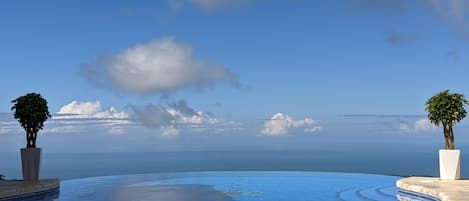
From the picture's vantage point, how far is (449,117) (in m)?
16.9

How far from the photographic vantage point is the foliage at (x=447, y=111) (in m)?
16.9

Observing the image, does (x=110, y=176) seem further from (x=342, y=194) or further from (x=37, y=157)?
(x=342, y=194)

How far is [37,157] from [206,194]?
19.5 ft

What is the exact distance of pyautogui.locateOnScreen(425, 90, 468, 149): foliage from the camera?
1686cm

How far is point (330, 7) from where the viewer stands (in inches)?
1091

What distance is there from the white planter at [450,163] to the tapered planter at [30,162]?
13.2m

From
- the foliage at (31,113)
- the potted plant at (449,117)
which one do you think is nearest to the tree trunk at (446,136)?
the potted plant at (449,117)

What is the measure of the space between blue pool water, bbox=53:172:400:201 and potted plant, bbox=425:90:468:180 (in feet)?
6.27

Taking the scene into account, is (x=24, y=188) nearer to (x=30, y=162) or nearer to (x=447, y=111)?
(x=30, y=162)

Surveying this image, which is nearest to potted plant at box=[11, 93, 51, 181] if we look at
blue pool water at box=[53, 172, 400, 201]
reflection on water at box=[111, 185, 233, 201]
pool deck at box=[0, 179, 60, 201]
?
pool deck at box=[0, 179, 60, 201]

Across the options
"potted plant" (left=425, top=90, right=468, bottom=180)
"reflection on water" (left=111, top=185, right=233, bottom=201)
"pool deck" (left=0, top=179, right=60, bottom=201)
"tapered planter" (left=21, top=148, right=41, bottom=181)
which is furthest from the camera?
"tapered planter" (left=21, top=148, right=41, bottom=181)

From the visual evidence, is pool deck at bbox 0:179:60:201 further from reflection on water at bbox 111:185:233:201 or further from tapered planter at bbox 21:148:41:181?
reflection on water at bbox 111:185:233:201

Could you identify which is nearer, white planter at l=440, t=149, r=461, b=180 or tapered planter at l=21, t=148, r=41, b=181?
white planter at l=440, t=149, r=461, b=180

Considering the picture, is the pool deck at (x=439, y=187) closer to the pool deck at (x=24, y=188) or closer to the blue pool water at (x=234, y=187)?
the blue pool water at (x=234, y=187)
